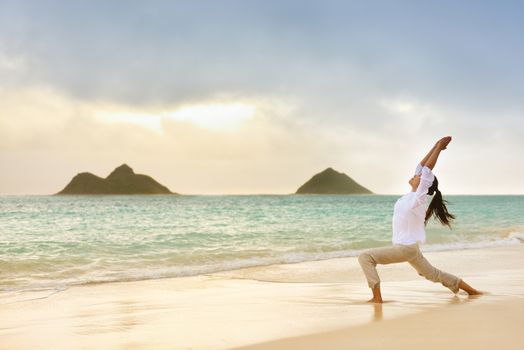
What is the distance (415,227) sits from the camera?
7363mm

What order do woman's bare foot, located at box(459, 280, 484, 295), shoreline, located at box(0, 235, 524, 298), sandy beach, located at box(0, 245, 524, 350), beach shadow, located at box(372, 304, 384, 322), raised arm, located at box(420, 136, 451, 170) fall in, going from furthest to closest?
1. shoreline, located at box(0, 235, 524, 298)
2. woman's bare foot, located at box(459, 280, 484, 295)
3. raised arm, located at box(420, 136, 451, 170)
4. beach shadow, located at box(372, 304, 384, 322)
5. sandy beach, located at box(0, 245, 524, 350)

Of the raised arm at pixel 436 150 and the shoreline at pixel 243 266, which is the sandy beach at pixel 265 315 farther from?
the raised arm at pixel 436 150

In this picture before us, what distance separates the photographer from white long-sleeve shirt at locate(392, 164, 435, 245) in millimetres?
7094

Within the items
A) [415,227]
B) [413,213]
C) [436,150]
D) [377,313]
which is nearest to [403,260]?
[415,227]

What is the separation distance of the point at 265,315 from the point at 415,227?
92.8 inches

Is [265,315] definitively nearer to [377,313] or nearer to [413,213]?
[377,313]

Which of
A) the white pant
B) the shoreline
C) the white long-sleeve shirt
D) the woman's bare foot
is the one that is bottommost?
the shoreline

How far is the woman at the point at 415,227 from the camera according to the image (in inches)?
279

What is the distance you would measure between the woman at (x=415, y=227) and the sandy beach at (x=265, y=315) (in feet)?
0.99

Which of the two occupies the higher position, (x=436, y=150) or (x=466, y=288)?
(x=436, y=150)

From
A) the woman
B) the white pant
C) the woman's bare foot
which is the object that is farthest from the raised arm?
the woman's bare foot

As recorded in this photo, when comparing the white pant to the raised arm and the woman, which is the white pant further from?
the raised arm

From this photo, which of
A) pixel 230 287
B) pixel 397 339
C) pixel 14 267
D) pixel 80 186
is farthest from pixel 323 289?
pixel 80 186

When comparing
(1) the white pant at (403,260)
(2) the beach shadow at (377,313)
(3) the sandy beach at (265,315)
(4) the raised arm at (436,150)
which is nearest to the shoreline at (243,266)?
(3) the sandy beach at (265,315)
